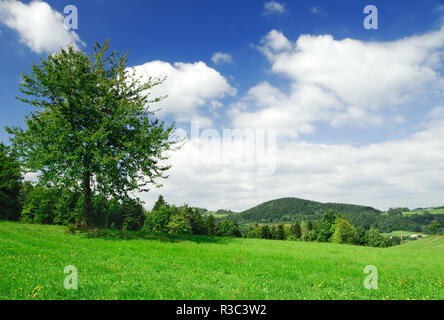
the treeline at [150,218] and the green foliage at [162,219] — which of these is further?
the green foliage at [162,219]

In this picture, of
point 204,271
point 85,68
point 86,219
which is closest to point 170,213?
point 86,219

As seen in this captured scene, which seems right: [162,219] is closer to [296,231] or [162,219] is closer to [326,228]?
[326,228]

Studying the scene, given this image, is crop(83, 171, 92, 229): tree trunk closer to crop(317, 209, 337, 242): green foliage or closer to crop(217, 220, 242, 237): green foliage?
crop(317, 209, 337, 242): green foliage

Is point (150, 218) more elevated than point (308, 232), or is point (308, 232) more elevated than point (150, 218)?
point (150, 218)

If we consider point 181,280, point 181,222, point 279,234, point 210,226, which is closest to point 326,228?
point 279,234

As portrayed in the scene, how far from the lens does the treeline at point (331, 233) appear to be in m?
78.4

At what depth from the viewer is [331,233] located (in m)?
82.6

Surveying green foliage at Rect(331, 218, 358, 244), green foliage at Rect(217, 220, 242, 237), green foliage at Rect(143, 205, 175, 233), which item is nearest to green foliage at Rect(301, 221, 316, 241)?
green foliage at Rect(331, 218, 358, 244)

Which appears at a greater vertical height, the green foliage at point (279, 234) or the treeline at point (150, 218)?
A: the treeline at point (150, 218)

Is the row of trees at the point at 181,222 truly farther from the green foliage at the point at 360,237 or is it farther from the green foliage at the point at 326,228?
the green foliage at the point at 360,237

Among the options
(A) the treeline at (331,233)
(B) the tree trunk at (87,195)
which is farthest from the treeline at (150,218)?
(B) the tree trunk at (87,195)
